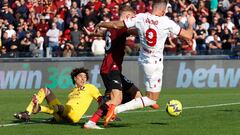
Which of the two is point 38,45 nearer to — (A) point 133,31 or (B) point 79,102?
(B) point 79,102

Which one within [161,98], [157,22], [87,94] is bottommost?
[161,98]

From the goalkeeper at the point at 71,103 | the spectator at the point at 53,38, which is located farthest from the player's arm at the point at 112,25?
the spectator at the point at 53,38

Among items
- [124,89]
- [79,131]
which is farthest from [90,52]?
[79,131]

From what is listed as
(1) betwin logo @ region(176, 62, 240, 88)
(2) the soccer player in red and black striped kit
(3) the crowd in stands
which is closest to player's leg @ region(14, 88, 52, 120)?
(2) the soccer player in red and black striped kit

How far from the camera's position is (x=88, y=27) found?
104 feet

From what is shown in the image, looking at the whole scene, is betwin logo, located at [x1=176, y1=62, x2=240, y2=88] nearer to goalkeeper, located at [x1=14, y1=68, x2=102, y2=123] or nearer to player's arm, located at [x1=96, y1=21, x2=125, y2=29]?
goalkeeper, located at [x1=14, y1=68, x2=102, y2=123]

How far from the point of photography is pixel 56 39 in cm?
3219

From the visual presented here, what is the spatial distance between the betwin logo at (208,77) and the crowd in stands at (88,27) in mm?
656

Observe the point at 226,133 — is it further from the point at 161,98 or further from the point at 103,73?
the point at 161,98

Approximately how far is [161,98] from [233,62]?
7.30 metres

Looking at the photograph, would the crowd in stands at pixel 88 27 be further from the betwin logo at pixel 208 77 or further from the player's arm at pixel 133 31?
the player's arm at pixel 133 31

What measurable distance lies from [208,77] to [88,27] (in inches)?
210

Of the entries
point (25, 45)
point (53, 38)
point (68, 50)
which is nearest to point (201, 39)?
point (68, 50)

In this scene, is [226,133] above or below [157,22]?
below
